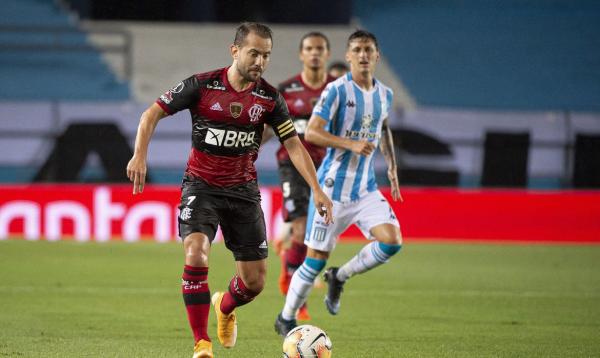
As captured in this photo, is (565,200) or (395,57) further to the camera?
(395,57)

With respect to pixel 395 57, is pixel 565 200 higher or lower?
lower

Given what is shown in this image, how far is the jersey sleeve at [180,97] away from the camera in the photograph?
5.83 metres

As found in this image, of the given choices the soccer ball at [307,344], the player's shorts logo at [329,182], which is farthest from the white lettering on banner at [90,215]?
the soccer ball at [307,344]

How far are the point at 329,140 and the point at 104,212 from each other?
8.70m

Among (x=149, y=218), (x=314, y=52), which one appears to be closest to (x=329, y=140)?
(x=314, y=52)

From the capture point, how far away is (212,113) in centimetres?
592

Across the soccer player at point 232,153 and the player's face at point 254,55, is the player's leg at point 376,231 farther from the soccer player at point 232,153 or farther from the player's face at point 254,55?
the player's face at point 254,55

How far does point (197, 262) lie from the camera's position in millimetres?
5598

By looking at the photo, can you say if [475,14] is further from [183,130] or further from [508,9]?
[183,130]

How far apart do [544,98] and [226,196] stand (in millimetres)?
15326

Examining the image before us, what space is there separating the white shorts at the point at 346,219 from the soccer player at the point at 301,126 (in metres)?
1.17

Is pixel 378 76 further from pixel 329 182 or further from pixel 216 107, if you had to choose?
pixel 216 107

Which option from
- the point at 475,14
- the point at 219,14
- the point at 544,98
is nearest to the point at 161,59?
the point at 219,14

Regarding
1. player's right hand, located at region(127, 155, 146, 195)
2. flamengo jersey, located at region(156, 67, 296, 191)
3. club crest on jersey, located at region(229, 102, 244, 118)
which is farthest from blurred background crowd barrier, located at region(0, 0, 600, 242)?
player's right hand, located at region(127, 155, 146, 195)
